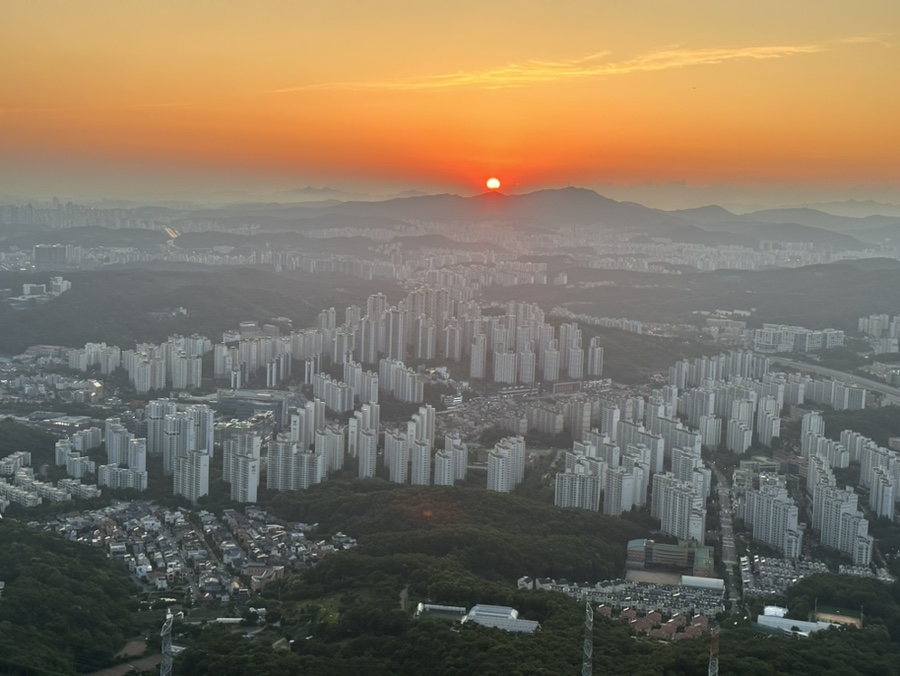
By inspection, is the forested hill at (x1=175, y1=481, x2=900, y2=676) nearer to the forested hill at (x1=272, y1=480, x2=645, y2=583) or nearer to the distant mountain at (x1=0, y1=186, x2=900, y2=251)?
the forested hill at (x1=272, y1=480, x2=645, y2=583)

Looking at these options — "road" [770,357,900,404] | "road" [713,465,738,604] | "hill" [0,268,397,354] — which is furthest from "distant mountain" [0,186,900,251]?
"road" [713,465,738,604]

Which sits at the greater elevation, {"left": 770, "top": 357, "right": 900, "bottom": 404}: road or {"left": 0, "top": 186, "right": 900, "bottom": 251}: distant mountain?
{"left": 0, "top": 186, "right": 900, "bottom": 251}: distant mountain

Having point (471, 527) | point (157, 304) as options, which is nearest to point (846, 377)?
point (471, 527)

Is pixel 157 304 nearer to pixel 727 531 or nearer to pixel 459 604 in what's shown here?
pixel 727 531

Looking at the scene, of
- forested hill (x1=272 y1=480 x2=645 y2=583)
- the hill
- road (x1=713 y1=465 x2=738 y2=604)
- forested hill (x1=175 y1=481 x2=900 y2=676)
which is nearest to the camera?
forested hill (x1=175 y1=481 x2=900 y2=676)

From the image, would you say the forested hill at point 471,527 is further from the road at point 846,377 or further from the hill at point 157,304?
the hill at point 157,304

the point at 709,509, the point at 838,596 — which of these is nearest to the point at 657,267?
the point at 709,509

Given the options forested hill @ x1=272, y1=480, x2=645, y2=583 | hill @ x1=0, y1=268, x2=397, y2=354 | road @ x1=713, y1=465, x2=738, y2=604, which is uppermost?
hill @ x1=0, y1=268, x2=397, y2=354

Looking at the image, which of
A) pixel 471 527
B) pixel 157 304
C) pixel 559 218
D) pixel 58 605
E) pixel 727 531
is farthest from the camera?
pixel 559 218
